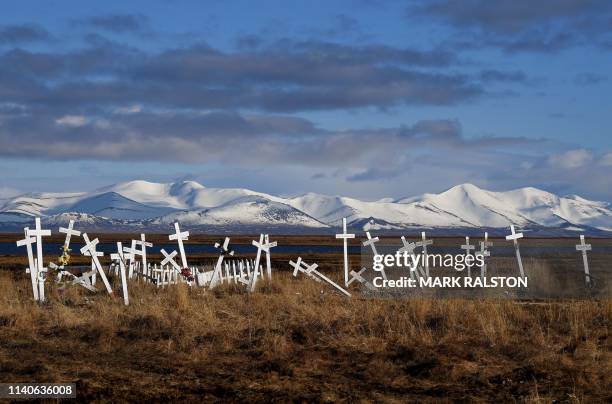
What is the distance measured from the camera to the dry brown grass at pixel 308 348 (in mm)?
12344

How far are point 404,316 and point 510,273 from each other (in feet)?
40.3

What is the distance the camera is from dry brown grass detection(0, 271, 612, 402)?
12.3 metres

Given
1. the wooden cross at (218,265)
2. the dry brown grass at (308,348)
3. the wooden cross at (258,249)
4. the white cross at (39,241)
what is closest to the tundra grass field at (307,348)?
the dry brown grass at (308,348)

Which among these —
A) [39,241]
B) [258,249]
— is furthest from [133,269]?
[39,241]

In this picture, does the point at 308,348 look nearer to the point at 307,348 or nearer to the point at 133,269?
the point at 307,348

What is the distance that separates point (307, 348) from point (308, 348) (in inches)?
0.8

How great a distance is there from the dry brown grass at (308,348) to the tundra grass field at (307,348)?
0.03m

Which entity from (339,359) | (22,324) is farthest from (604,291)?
(22,324)

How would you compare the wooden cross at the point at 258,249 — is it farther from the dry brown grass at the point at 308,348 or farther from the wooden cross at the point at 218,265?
the dry brown grass at the point at 308,348

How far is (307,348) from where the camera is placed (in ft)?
50.4

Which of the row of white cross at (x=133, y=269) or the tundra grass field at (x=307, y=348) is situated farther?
the row of white cross at (x=133, y=269)

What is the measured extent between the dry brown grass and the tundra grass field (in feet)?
0.11

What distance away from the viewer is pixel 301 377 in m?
13.2

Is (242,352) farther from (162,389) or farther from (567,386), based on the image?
(567,386)
